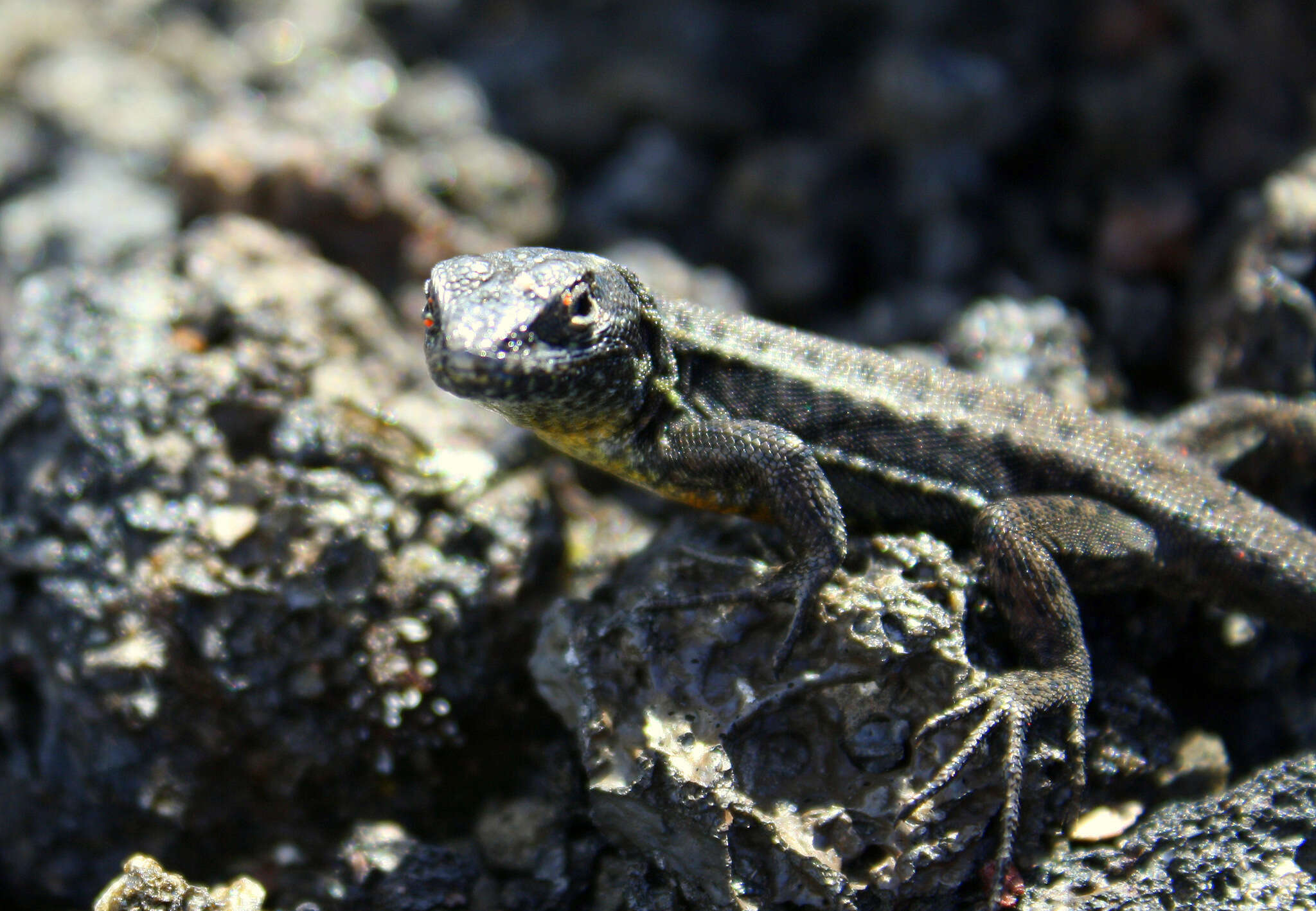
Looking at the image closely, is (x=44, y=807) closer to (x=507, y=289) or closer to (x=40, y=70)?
(x=507, y=289)

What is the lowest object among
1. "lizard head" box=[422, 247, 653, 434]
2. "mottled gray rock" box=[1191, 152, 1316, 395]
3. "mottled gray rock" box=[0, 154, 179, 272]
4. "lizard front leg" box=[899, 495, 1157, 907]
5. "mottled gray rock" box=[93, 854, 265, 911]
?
"mottled gray rock" box=[93, 854, 265, 911]

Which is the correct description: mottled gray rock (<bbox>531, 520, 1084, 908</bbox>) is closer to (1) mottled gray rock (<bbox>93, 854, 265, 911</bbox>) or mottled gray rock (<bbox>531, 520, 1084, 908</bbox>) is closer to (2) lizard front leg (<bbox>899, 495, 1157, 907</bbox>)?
(2) lizard front leg (<bbox>899, 495, 1157, 907</bbox>)

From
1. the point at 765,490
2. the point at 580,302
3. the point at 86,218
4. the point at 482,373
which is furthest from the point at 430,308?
the point at 86,218

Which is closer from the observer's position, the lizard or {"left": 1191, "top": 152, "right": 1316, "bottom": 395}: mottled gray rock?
the lizard

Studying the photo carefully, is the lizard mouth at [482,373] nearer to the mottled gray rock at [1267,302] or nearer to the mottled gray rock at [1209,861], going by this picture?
the mottled gray rock at [1209,861]

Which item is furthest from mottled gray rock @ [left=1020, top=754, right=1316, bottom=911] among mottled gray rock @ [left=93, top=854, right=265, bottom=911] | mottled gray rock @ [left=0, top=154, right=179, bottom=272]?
mottled gray rock @ [left=0, top=154, right=179, bottom=272]

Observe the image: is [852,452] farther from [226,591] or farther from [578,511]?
[226,591]

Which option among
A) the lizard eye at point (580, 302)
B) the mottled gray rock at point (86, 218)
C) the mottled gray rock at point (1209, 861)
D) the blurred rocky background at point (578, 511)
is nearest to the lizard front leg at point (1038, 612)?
the blurred rocky background at point (578, 511)

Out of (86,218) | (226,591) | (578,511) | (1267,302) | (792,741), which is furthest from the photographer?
(86,218)
